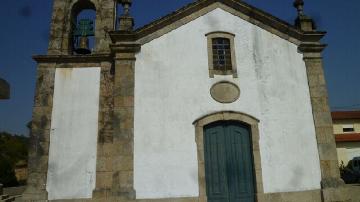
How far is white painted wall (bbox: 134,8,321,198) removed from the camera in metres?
8.57

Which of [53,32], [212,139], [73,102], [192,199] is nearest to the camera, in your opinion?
[192,199]

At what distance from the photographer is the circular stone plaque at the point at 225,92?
9.16 metres

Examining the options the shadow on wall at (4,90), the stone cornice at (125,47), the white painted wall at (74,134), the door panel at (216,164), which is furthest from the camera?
the stone cornice at (125,47)

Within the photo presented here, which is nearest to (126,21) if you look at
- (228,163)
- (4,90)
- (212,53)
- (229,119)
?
(212,53)

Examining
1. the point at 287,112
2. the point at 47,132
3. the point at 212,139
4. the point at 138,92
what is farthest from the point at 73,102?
the point at 287,112

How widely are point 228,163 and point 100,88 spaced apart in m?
4.46

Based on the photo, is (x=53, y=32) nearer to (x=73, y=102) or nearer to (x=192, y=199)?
(x=73, y=102)

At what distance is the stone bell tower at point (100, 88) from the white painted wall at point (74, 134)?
3.9 inches

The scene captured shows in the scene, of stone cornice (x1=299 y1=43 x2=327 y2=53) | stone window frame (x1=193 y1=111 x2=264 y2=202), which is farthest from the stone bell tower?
stone cornice (x1=299 y1=43 x2=327 y2=53)

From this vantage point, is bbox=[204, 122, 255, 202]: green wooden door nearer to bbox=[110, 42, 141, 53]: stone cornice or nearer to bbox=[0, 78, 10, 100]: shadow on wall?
bbox=[110, 42, 141, 53]: stone cornice

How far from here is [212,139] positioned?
8.98 m

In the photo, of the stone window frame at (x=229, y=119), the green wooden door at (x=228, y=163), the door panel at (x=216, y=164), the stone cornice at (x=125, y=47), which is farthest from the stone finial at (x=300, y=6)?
the stone cornice at (x=125, y=47)

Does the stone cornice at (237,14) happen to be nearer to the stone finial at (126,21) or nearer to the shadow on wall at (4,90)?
the stone finial at (126,21)

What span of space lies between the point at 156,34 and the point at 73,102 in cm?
326
